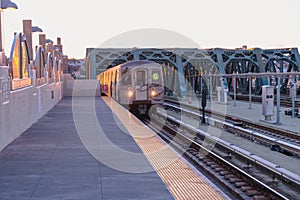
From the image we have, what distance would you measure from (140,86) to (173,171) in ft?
48.2

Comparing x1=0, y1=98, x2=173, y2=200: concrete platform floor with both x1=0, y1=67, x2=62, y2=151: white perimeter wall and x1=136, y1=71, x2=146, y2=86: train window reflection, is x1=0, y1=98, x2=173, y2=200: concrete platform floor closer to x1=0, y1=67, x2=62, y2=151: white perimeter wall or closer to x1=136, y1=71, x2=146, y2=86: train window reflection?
x1=0, y1=67, x2=62, y2=151: white perimeter wall

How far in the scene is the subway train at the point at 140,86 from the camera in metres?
22.6

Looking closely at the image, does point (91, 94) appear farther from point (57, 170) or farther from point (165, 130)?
point (57, 170)

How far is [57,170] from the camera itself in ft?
26.3

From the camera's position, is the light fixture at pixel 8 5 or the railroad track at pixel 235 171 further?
the light fixture at pixel 8 5

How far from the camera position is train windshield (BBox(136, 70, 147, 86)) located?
22641 millimetres

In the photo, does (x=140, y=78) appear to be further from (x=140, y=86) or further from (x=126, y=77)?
(x=126, y=77)

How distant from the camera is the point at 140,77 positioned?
22781 mm

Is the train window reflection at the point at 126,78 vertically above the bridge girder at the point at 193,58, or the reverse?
the bridge girder at the point at 193,58

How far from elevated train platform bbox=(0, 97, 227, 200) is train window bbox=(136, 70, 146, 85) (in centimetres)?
957

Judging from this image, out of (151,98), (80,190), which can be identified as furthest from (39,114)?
(80,190)

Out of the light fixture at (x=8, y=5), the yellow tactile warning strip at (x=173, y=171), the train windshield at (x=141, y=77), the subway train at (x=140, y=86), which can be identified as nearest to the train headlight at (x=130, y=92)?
the subway train at (x=140, y=86)

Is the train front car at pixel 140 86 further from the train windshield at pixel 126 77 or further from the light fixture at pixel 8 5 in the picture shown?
the light fixture at pixel 8 5

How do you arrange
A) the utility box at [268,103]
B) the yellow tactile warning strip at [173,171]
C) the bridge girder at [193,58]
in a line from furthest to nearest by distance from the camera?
the bridge girder at [193,58] → the utility box at [268,103] → the yellow tactile warning strip at [173,171]
